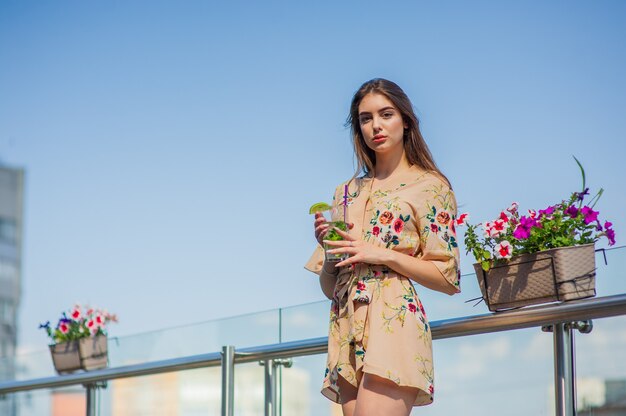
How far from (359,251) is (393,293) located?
0.48 ft

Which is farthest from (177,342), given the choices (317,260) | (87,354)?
(317,260)

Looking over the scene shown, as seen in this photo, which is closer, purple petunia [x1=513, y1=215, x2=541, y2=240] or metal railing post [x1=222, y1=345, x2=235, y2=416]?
purple petunia [x1=513, y1=215, x2=541, y2=240]

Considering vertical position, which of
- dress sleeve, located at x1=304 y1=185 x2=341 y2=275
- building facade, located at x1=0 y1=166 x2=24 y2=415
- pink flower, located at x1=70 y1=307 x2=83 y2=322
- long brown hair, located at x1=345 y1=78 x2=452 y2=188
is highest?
building facade, located at x1=0 y1=166 x2=24 y2=415

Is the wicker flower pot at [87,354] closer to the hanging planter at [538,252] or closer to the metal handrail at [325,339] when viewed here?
the metal handrail at [325,339]

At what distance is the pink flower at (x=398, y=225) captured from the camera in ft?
9.30

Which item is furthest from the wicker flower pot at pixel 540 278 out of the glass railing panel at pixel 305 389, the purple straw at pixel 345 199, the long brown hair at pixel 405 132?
the glass railing panel at pixel 305 389

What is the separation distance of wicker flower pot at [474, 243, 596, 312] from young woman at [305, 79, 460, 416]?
22cm

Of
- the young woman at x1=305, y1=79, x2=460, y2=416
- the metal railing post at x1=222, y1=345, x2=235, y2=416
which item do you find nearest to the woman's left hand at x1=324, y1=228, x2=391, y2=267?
the young woman at x1=305, y1=79, x2=460, y2=416

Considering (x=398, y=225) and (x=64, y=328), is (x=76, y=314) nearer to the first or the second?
(x=64, y=328)

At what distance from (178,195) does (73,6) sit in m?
2.52

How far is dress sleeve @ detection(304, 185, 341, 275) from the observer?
3.08 meters

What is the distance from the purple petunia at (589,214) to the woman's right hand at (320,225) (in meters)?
0.72

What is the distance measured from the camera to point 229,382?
398 centimetres

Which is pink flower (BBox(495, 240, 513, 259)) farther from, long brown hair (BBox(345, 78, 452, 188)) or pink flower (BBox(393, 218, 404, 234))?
pink flower (BBox(393, 218, 404, 234))
